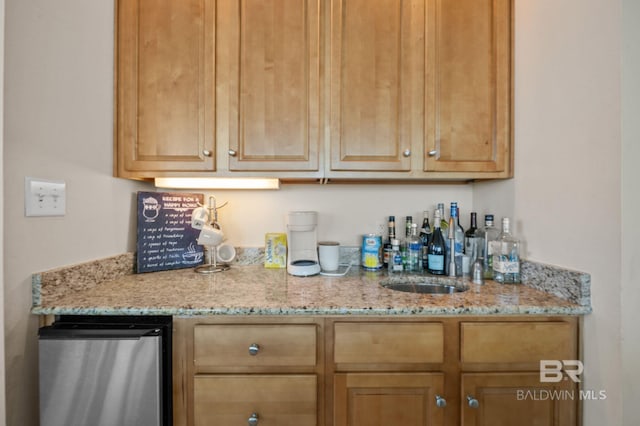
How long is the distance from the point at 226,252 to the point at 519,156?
1.48 metres

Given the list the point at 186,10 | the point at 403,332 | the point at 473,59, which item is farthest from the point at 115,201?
the point at 473,59

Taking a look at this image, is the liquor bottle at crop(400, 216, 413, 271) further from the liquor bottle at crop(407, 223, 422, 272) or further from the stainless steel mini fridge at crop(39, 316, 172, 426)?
the stainless steel mini fridge at crop(39, 316, 172, 426)

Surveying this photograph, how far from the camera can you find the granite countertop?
0.93 m

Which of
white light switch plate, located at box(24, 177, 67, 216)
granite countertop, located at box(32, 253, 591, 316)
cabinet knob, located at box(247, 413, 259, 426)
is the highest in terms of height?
white light switch plate, located at box(24, 177, 67, 216)

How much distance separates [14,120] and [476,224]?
1880 millimetres

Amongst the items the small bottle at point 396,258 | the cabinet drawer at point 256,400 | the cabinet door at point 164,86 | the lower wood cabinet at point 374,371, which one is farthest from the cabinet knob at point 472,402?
the cabinet door at point 164,86

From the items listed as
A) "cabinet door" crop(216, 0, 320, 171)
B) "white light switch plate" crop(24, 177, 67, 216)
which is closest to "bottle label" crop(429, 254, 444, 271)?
"cabinet door" crop(216, 0, 320, 171)

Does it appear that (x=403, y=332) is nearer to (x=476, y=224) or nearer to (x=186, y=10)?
(x=476, y=224)

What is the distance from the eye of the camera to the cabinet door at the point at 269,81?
1.24 m

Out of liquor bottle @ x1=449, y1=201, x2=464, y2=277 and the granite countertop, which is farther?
liquor bottle @ x1=449, y1=201, x2=464, y2=277

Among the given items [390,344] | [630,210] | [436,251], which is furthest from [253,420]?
[630,210]

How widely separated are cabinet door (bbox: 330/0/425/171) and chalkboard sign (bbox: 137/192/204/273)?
0.81 metres

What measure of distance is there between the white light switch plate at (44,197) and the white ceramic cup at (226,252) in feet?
2.22

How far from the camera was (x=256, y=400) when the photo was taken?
3.02 ft
